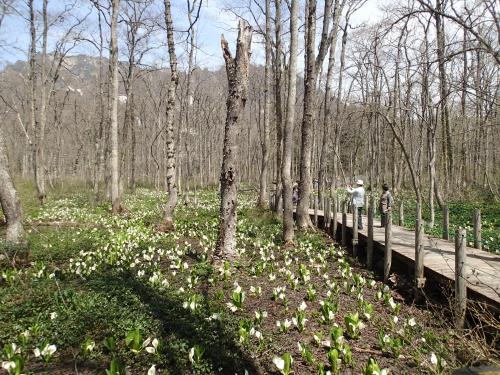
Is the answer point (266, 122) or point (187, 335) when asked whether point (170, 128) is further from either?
point (187, 335)

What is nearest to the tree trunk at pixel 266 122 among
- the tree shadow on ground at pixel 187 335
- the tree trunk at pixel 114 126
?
the tree trunk at pixel 114 126

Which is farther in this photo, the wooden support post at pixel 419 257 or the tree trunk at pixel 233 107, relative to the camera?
the tree trunk at pixel 233 107

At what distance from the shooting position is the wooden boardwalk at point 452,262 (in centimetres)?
548

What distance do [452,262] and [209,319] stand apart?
4.90m

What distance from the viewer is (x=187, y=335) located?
488cm

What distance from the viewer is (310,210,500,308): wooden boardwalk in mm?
5480

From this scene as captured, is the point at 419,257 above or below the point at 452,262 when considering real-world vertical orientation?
above

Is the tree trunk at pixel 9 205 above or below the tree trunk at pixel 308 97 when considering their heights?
below

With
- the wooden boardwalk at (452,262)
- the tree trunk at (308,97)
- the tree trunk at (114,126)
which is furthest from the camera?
the tree trunk at (114,126)

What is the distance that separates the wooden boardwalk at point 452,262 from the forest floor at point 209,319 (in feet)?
2.36

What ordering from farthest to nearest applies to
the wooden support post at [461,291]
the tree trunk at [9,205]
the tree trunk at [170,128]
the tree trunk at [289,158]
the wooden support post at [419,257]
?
the tree trunk at [170,128], the tree trunk at [289,158], the tree trunk at [9,205], the wooden support post at [419,257], the wooden support post at [461,291]

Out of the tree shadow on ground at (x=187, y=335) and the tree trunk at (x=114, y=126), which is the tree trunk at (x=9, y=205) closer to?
the tree shadow on ground at (x=187, y=335)

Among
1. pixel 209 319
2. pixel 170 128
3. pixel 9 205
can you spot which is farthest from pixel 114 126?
pixel 209 319

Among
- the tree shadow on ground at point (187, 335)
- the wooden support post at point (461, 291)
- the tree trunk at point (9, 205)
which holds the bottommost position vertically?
the tree shadow on ground at point (187, 335)
